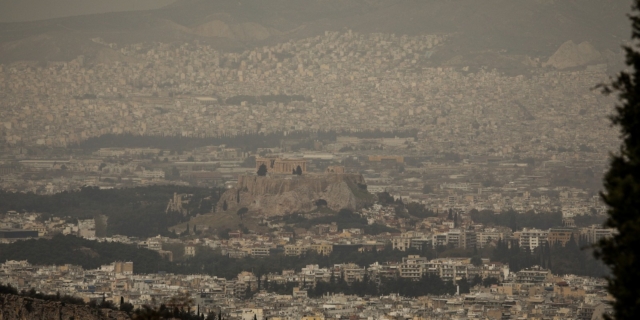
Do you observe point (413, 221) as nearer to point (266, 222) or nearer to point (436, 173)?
point (266, 222)

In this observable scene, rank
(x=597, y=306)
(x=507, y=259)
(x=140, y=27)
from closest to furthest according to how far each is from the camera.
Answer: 1. (x=597, y=306)
2. (x=507, y=259)
3. (x=140, y=27)

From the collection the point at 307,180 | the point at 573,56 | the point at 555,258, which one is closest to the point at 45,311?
the point at 555,258

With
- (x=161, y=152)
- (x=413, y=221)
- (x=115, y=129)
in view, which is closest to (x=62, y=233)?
(x=413, y=221)

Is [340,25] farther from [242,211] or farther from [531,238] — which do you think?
[531,238]

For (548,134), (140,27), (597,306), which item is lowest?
(597,306)

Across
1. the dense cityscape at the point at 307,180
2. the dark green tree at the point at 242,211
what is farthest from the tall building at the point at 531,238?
the dark green tree at the point at 242,211

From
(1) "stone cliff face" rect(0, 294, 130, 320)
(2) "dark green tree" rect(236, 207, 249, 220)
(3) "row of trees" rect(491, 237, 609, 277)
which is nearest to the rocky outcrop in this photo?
(2) "dark green tree" rect(236, 207, 249, 220)

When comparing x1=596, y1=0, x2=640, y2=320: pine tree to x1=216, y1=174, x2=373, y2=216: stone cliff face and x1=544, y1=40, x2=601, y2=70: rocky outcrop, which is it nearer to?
x1=216, y1=174, x2=373, y2=216: stone cliff face

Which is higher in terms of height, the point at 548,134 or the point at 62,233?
the point at 548,134
